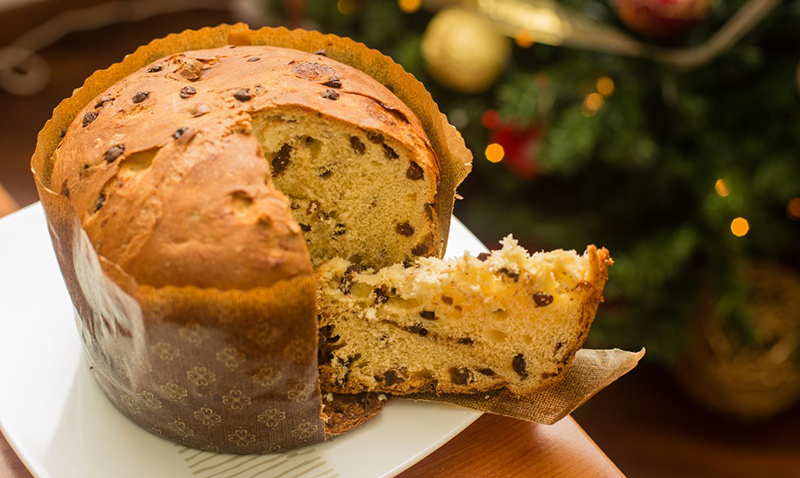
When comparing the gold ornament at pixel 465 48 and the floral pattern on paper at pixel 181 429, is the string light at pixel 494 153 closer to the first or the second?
the gold ornament at pixel 465 48

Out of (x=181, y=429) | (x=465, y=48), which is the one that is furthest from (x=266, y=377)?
(x=465, y=48)

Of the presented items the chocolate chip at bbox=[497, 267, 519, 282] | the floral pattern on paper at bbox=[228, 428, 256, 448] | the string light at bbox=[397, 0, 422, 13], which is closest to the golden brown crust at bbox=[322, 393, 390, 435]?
the floral pattern on paper at bbox=[228, 428, 256, 448]

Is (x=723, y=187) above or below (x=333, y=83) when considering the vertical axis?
below

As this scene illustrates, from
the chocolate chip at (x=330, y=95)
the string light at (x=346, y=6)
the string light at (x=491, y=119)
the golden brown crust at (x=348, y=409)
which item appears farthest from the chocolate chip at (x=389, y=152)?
the string light at (x=346, y=6)

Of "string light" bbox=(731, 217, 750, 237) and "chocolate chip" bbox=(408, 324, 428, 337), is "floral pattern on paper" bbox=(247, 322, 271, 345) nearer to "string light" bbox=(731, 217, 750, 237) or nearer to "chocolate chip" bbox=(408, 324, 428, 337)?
"chocolate chip" bbox=(408, 324, 428, 337)

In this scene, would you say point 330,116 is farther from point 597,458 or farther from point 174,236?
point 597,458

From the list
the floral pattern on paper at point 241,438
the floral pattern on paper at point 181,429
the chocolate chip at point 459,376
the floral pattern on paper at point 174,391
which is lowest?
the chocolate chip at point 459,376

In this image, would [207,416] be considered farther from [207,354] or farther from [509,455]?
[509,455]
